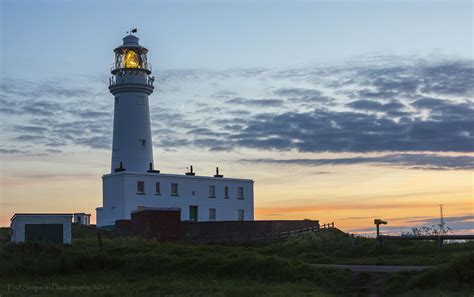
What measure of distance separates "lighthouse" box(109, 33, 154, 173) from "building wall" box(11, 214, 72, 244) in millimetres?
12573

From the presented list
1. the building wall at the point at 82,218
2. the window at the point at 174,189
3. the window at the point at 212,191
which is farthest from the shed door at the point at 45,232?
the building wall at the point at 82,218

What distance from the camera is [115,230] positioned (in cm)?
3884

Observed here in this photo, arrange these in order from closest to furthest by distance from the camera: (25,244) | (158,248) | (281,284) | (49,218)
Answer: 1. (281,284)
2. (25,244)
3. (158,248)
4. (49,218)

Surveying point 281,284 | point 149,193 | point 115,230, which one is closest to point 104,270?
point 281,284

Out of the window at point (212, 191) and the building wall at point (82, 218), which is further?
the building wall at point (82, 218)

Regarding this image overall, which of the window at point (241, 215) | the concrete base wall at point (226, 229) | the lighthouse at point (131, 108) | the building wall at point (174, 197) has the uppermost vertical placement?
the lighthouse at point (131, 108)

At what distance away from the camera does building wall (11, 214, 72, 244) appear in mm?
29641

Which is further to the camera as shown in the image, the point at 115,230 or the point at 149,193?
the point at 149,193

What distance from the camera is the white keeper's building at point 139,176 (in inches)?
1644

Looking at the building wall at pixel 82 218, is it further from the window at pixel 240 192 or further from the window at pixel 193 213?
the window at pixel 240 192

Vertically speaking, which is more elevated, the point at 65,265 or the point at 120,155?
the point at 120,155

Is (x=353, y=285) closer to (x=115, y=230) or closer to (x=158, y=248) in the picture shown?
(x=158, y=248)

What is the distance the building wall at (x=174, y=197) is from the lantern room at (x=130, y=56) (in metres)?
7.68

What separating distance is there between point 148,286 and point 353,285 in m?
5.23
